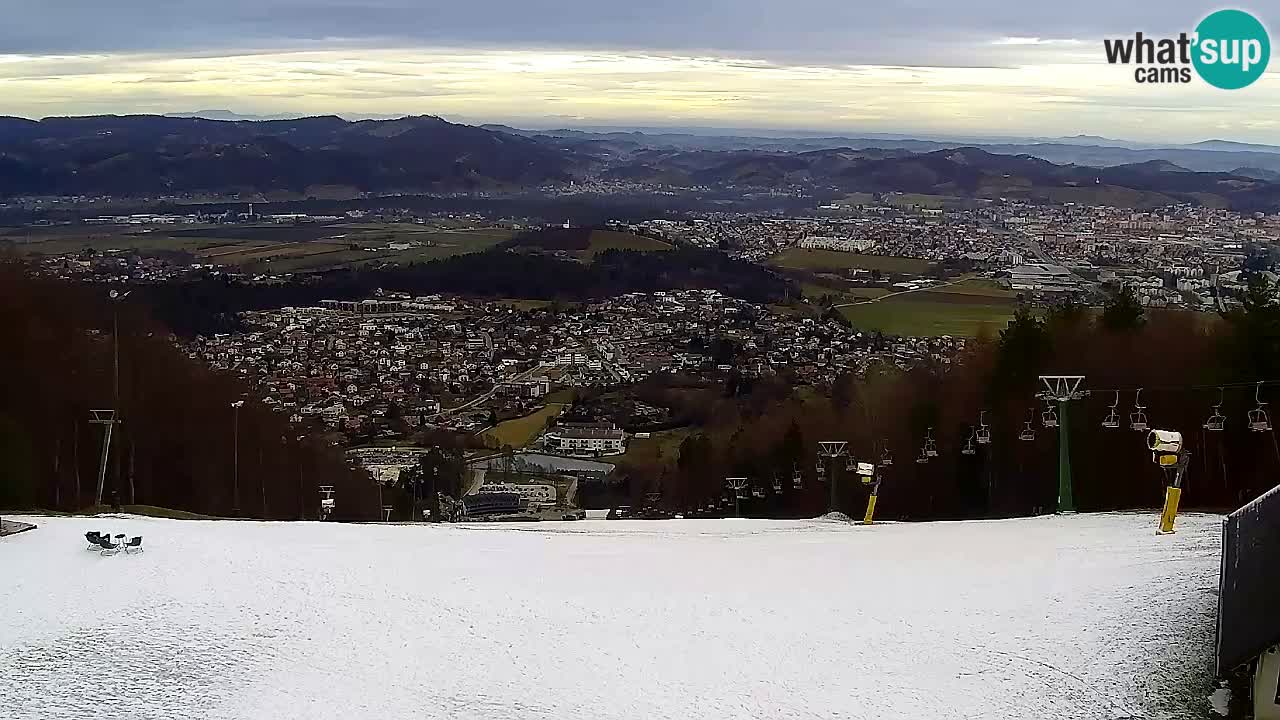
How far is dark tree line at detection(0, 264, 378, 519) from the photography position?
29062 mm

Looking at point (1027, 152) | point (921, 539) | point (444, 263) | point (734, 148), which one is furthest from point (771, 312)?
point (734, 148)

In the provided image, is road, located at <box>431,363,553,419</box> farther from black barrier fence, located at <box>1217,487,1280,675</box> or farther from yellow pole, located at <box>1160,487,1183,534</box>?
black barrier fence, located at <box>1217,487,1280,675</box>

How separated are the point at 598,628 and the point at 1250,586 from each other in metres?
6.35

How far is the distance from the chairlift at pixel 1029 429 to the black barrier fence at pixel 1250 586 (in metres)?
11.1

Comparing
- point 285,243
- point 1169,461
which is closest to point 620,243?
point 285,243

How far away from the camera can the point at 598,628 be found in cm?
1312

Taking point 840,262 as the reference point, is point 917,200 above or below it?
above

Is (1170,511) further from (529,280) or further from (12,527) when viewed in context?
(529,280)

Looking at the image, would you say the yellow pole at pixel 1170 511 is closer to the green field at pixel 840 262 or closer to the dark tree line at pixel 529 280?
the dark tree line at pixel 529 280

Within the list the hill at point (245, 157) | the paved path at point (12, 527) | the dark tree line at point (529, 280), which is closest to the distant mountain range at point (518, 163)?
the hill at point (245, 157)

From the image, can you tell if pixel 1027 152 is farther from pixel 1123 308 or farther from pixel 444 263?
pixel 1123 308

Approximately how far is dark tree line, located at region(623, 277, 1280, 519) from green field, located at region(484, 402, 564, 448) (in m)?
7.66

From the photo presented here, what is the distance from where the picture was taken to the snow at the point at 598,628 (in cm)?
1095

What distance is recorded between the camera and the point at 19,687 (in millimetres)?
11117
